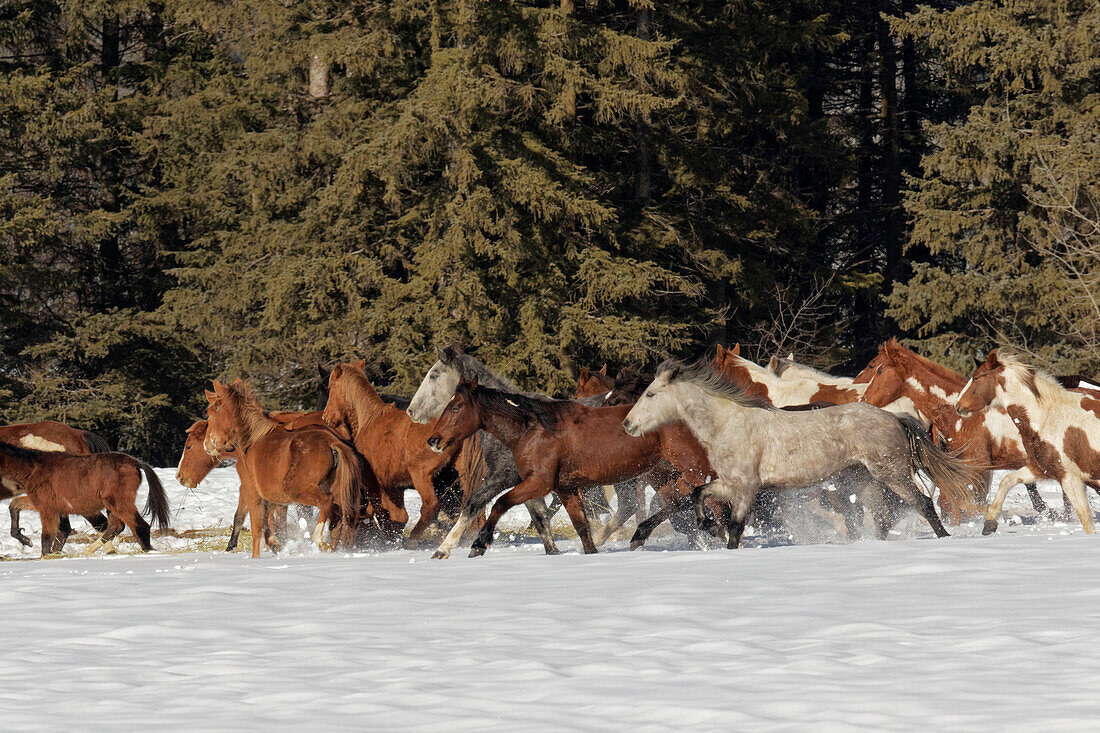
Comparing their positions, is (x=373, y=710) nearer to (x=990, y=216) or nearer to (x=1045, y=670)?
→ (x=1045, y=670)

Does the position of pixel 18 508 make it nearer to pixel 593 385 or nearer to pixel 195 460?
pixel 195 460

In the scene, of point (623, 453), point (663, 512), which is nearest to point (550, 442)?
point (623, 453)

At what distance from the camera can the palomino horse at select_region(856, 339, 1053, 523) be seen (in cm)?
1236

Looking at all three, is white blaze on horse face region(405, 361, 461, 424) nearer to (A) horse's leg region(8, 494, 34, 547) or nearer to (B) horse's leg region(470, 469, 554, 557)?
(B) horse's leg region(470, 469, 554, 557)

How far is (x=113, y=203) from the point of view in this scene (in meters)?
31.2

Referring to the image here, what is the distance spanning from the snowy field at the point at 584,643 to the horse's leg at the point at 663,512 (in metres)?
0.56

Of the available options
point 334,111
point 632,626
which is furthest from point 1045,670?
point 334,111

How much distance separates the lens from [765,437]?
10297 mm

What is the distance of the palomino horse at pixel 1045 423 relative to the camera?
11.5 meters

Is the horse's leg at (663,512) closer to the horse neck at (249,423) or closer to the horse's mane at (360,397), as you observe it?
the horse's mane at (360,397)

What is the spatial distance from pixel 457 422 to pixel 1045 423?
15.3 ft

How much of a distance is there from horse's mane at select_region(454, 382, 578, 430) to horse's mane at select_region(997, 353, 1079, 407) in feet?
12.6

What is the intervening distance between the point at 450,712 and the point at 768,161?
28611mm

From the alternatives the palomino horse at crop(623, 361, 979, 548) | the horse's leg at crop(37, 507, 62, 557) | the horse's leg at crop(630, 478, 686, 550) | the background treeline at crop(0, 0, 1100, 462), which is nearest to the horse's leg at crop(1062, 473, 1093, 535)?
the palomino horse at crop(623, 361, 979, 548)
